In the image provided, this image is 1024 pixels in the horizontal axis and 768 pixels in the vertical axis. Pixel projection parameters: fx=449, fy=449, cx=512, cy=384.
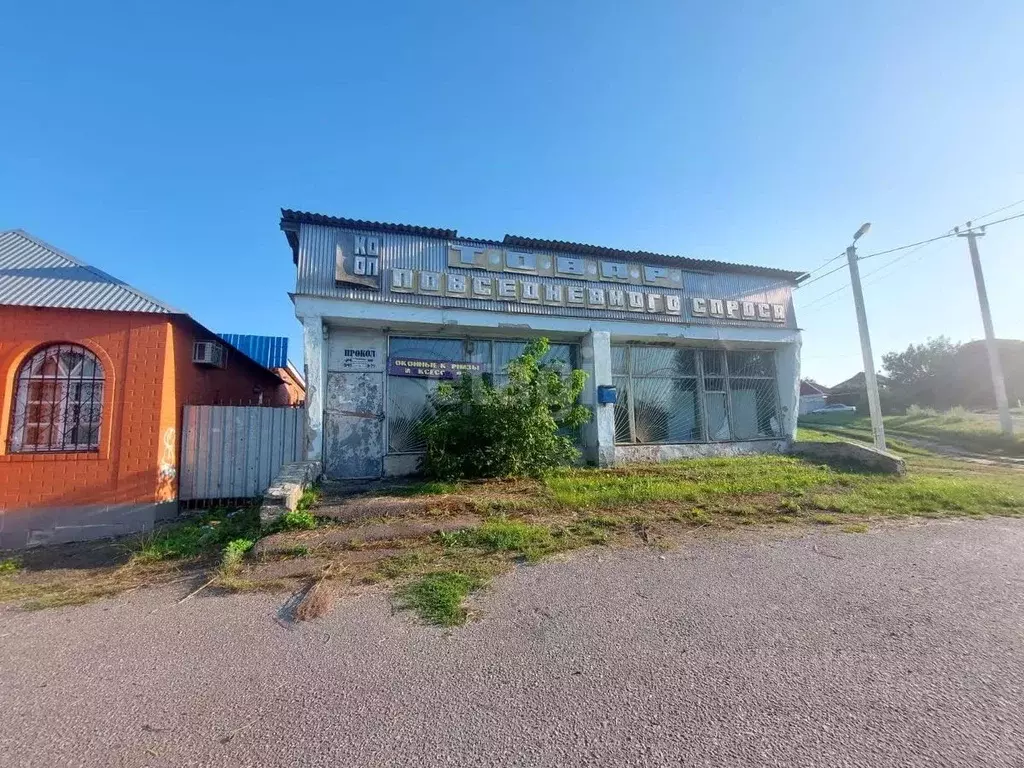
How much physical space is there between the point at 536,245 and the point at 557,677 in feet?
29.5

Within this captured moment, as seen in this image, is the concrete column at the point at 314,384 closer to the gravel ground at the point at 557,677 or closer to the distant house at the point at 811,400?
the gravel ground at the point at 557,677

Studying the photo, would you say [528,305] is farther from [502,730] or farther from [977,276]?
[977,276]

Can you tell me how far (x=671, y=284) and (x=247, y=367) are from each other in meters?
10.9

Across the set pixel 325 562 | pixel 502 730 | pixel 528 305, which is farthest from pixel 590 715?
pixel 528 305

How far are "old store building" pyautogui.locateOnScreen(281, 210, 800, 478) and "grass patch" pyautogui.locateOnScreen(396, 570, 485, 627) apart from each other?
4.86 m

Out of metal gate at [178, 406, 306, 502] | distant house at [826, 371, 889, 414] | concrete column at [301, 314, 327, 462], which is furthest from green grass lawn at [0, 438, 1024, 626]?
distant house at [826, 371, 889, 414]

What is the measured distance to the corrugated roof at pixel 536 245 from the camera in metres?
8.76

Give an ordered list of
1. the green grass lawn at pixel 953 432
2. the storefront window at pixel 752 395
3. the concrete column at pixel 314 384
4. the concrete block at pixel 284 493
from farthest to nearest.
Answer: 1. the green grass lawn at pixel 953 432
2. the storefront window at pixel 752 395
3. the concrete column at pixel 314 384
4. the concrete block at pixel 284 493

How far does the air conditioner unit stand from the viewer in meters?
8.22

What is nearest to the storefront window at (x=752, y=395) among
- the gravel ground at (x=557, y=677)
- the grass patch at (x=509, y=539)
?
the gravel ground at (x=557, y=677)

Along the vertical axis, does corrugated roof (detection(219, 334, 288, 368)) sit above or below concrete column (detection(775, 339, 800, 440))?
above

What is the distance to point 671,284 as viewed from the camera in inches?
443

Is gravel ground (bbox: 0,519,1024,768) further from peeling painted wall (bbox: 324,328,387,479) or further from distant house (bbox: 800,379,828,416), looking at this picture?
distant house (bbox: 800,379,828,416)

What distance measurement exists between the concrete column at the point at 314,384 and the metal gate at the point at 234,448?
0.79 ft
